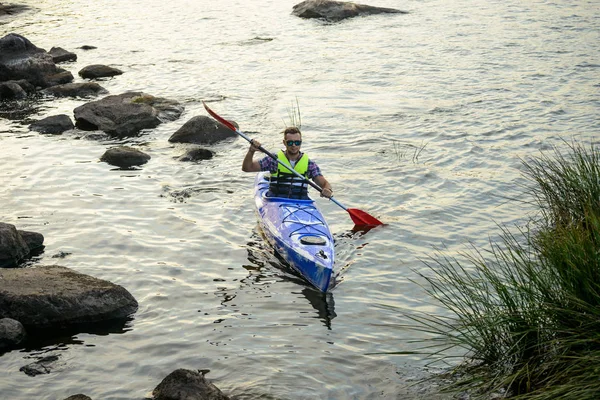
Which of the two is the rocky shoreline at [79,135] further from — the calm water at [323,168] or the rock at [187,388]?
the calm water at [323,168]

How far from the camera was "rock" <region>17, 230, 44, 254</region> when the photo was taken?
10.1 meters

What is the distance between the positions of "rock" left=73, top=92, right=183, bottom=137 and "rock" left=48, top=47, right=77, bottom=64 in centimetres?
638

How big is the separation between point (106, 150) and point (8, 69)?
21.5 feet

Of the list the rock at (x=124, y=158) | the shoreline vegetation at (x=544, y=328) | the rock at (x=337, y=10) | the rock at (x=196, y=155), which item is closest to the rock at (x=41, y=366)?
the shoreline vegetation at (x=544, y=328)

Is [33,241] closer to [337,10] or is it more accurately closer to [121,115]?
[121,115]

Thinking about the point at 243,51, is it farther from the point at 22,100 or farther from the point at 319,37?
the point at 22,100

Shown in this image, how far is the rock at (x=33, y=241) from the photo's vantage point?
10094mm

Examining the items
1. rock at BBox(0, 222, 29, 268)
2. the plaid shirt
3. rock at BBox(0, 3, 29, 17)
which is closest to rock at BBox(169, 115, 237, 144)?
the plaid shirt

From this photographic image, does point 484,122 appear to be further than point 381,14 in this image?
No

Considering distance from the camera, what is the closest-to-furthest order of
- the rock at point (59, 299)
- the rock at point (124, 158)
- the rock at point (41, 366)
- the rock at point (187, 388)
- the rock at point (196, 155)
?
the rock at point (187, 388) < the rock at point (41, 366) < the rock at point (59, 299) < the rock at point (124, 158) < the rock at point (196, 155)

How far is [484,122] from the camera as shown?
1545cm

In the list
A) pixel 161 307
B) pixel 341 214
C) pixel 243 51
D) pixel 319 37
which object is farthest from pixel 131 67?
pixel 161 307

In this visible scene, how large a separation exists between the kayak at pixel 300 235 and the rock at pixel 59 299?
198 cm

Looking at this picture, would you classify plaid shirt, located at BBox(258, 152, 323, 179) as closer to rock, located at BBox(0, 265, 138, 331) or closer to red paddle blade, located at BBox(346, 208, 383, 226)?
red paddle blade, located at BBox(346, 208, 383, 226)
